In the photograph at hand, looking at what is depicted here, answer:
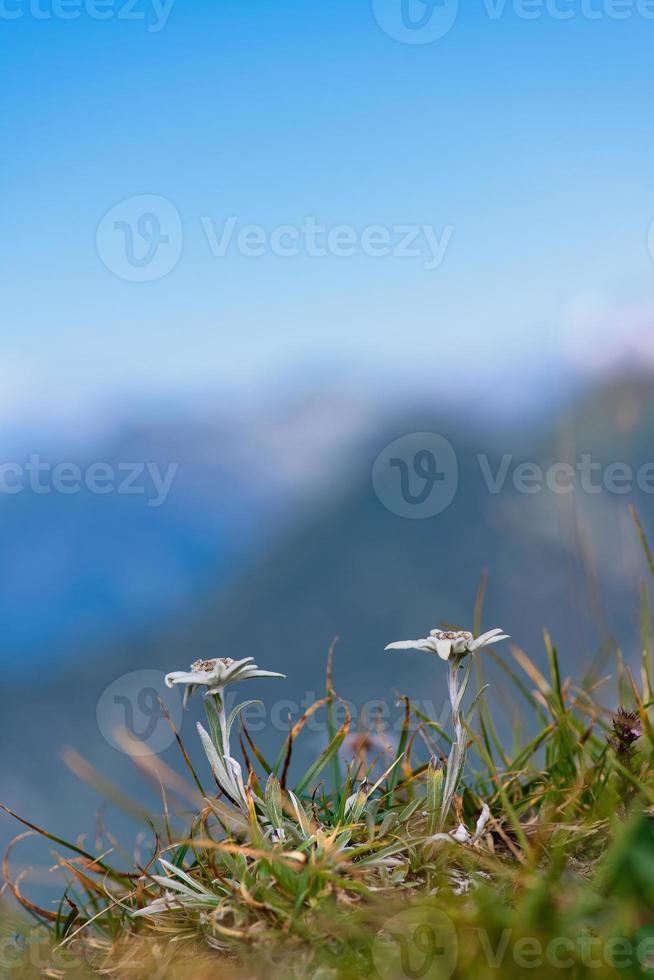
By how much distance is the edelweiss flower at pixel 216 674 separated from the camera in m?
2.87

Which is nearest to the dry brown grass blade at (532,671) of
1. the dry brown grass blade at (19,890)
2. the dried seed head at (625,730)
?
the dried seed head at (625,730)

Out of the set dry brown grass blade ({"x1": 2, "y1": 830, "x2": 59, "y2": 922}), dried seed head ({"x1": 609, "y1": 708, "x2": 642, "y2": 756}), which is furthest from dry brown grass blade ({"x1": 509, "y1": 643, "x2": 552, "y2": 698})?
dry brown grass blade ({"x1": 2, "y1": 830, "x2": 59, "y2": 922})

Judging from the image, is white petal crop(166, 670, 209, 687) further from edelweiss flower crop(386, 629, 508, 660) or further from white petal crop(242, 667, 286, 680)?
edelweiss flower crop(386, 629, 508, 660)

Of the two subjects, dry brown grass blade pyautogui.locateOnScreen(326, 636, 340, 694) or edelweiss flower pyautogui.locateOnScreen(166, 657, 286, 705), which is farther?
dry brown grass blade pyautogui.locateOnScreen(326, 636, 340, 694)

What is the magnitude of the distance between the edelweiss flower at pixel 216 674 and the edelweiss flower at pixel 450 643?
18.0 inches

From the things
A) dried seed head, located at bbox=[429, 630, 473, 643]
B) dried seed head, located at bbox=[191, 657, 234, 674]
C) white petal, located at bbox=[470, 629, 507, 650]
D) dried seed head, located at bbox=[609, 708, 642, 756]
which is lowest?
dried seed head, located at bbox=[609, 708, 642, 756]

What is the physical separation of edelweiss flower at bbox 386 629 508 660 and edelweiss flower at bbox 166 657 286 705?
1.50ft

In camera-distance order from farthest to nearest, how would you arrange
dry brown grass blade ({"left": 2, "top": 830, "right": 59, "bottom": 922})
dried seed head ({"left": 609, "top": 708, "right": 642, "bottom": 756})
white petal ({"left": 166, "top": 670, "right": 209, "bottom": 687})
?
dry brown grass blade ({"left": 2, "top": 830, "right": 59, "bottom": 922}) → dried seed head ({"left": 609, "top": 708, "right": 642, "bottom": 756}) → white petal ({"left": 166, "top": 670, "right": 209, "bottom": 687})

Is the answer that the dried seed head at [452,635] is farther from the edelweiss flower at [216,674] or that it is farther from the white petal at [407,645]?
the edelweiss flower at [216,674]

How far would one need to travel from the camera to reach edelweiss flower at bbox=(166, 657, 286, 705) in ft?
9.41

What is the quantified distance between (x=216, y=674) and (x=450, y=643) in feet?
2.55

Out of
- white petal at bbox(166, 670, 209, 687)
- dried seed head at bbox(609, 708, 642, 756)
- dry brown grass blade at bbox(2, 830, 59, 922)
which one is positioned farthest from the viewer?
dry brown grass blade at bbox(2, 830, 59, 922)

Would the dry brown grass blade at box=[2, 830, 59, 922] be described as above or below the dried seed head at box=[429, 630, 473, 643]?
below

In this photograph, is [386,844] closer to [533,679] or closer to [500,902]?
[500,902]
